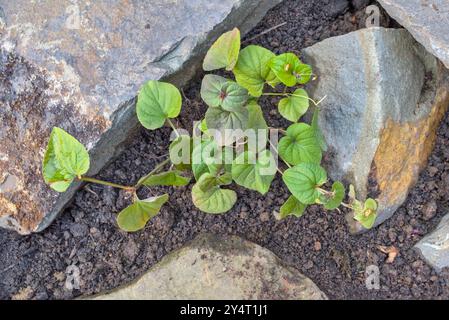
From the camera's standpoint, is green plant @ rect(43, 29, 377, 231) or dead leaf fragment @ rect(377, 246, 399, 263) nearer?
green plant @ rect(43, 29, 377, 231)

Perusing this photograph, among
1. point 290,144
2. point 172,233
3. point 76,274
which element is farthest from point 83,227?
point 290,144

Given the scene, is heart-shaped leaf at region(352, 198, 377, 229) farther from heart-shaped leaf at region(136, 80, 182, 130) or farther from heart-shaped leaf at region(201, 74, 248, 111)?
heart-shaped leaf at region(136, 80, 182, 130)

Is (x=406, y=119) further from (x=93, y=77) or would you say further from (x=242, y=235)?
(x=93, y=77)

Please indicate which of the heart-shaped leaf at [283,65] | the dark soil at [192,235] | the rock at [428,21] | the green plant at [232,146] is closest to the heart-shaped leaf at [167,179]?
the green plant at [232,146]

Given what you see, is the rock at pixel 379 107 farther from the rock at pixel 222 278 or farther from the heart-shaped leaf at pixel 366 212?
the rock at pixel 222 278

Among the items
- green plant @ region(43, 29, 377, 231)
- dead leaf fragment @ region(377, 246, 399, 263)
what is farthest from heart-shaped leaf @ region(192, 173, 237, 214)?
dead leaf fragment @ region(377, 246, 399, 263)

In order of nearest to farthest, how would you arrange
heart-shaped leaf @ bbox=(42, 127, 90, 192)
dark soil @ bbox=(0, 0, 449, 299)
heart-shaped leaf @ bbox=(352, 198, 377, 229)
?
heart-shaped leaf @ bbox=(42, 127, 90, 192) → heart-shaped leaf @ bbox=(352, 198, 377, 229) → dark soil @ bbox=(0, 0, 449, 299)

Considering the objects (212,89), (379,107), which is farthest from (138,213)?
(379,107)

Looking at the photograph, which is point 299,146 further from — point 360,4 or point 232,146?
point 360,4
